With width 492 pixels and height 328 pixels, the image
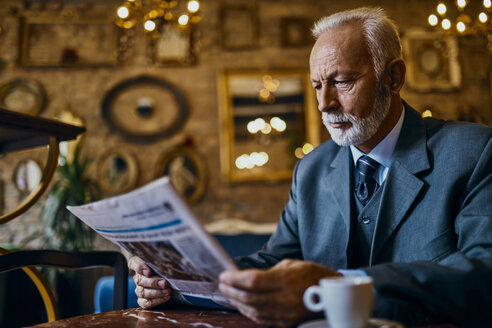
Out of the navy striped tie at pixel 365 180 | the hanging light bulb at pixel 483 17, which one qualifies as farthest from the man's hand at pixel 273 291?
the hanging light bulb at pixel 483 17

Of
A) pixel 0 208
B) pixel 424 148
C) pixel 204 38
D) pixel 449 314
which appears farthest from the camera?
pixel 204 38

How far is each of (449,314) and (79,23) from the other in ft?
17.1

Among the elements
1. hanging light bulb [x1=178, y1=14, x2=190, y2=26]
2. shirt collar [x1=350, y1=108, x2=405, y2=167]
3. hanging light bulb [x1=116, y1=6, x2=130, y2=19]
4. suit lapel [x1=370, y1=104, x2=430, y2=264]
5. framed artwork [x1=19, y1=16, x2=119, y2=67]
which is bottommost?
suit lapel [x1=370, y1=104, x2=430, y2=264]

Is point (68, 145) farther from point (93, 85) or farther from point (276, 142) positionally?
point (276, 142)

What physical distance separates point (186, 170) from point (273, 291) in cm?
429

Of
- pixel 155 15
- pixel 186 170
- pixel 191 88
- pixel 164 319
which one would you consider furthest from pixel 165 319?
pixel 191 88

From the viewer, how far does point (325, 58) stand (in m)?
1.34

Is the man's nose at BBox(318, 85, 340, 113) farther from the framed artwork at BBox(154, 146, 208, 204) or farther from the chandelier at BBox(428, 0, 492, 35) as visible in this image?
the framed artwork at BBox(154, 146, 208, 204)

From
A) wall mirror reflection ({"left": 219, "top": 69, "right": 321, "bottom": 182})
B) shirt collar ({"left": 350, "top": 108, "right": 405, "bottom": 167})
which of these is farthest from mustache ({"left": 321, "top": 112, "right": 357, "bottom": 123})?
wall mirror reflection ({"left": 219, "top": 69, "right": 321, "bottom": 182})

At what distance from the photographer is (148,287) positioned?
1.09m

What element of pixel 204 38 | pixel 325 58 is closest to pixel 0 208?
pixel 204 38

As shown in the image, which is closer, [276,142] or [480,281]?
[480,281]

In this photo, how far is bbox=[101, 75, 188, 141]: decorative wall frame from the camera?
A: 495 cm

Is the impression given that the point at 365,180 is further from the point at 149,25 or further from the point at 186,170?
the point at 186,170
